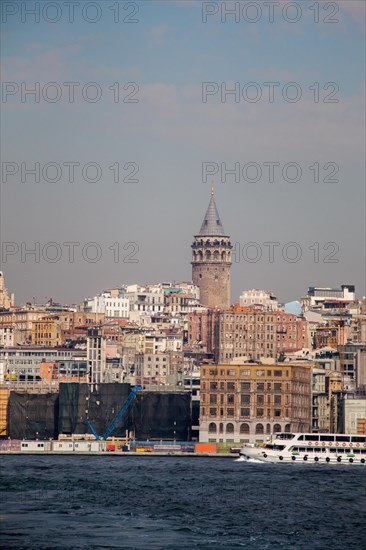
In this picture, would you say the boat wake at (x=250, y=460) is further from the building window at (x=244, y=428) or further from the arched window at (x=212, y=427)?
the arched window at (x=212, y=427)

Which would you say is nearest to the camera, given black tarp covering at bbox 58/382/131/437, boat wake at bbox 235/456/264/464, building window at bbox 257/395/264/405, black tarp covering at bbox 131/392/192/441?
boat wake at bbox 235/456/264/464

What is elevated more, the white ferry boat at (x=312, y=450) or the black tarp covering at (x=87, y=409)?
the black tarp covering at (x=87, y=409)

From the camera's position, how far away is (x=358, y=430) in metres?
142

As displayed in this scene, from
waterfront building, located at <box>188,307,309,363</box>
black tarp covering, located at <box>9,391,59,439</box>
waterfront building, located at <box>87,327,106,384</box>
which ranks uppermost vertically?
waterfront building, located at <box>188,307,309,363</box>

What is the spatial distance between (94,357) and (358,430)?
33197mm

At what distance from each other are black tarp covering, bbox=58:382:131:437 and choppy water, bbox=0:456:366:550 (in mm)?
32553

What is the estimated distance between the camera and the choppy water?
65.2 meters

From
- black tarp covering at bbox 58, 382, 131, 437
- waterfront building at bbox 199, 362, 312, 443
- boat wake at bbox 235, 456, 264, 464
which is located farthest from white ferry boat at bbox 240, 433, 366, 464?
black tarp covering at bbox 58, 382, 131, 437

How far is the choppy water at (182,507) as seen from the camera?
6519 centimetres

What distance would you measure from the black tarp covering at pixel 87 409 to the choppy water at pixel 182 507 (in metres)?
32.6

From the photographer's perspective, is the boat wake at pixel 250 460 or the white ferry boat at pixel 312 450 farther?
the boat wake at pixel 250 460

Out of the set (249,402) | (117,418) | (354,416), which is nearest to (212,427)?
(249,402)

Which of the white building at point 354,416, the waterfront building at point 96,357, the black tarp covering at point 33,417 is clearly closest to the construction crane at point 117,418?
the black tarp covering at point 33,417

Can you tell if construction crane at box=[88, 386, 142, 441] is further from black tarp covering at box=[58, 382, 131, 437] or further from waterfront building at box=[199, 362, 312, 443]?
waterfront building at box=[199, 362, 312, 443]
